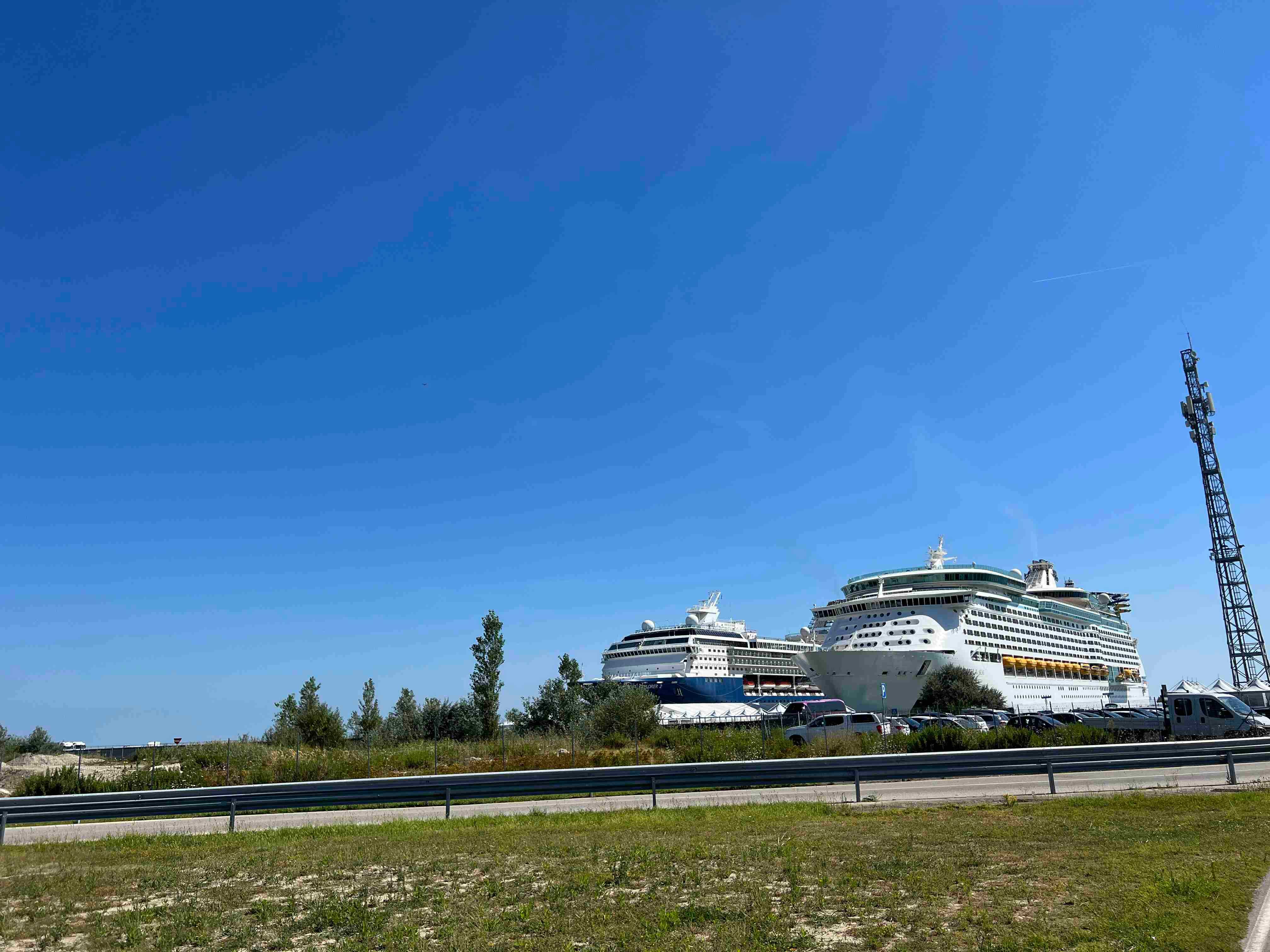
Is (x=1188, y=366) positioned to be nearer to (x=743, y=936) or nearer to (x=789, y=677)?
(x=789, y=677)

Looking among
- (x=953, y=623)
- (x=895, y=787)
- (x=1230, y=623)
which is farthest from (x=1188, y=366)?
(x=895, y=787)

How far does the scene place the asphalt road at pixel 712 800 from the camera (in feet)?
51.5

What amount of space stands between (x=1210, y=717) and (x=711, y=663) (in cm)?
5876

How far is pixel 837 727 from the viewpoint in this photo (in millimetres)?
31266

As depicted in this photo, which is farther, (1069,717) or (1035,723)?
(1069,717)

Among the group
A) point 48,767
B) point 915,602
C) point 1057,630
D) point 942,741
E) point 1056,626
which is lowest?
point 942,741

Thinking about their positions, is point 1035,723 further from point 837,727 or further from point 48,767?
point 48,767

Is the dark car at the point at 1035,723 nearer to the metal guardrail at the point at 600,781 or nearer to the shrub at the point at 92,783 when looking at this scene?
the metal guardrail at the point at 600,781

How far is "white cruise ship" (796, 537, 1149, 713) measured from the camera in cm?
6072

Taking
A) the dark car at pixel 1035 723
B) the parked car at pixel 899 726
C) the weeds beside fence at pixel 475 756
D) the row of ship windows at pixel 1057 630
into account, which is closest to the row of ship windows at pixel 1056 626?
the row of ship windows at pixel 1057 630

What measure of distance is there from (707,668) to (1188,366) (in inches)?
2148

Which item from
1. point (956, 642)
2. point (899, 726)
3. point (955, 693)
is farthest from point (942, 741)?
point (956, 642)

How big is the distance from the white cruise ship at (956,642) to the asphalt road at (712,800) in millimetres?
39879

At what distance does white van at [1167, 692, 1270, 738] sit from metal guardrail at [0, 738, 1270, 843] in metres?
14.1
